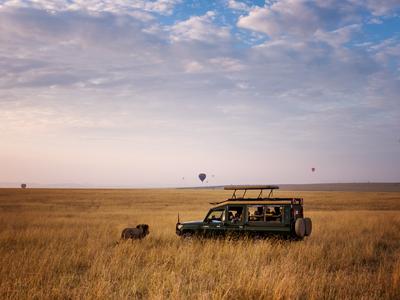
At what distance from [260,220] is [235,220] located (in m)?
0.83

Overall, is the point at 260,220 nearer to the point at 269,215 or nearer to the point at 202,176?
the point at 269,215

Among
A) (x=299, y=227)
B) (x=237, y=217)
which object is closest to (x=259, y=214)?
(x=237, y=217)

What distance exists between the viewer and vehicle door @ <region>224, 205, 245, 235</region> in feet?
43.3

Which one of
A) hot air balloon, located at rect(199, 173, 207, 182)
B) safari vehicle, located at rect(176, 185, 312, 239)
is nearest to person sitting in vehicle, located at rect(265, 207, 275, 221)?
safari vehicle, located at rect(176, 185, 312, 239)

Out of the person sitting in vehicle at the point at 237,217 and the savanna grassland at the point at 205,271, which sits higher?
the person sitting in vehicle at the point at 237,217

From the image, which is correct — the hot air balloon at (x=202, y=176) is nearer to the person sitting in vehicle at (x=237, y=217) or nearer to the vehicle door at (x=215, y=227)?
the vehicle door at (x=215, y=227)

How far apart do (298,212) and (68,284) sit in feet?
25.3

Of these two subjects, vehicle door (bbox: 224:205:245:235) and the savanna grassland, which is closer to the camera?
the savanna grassland

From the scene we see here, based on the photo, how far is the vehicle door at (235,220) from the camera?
13.2 m

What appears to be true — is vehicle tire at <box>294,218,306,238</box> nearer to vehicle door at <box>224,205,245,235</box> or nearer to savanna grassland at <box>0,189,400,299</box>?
savanna grassland at <box>0,189,400,299</box>

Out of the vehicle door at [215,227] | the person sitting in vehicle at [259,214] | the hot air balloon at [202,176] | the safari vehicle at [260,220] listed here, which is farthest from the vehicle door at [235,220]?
the hot air balloon at [202,176]

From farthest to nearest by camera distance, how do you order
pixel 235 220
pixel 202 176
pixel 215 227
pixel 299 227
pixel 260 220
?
pixel 202 176 → pixel 215 227 → pixel 235 220 → pixel 260 220 → pixel 299 227

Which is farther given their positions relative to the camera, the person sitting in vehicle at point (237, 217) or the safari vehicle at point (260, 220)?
the person sitting in vehicle at point (237, 217)

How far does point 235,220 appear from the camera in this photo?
13.4 m
